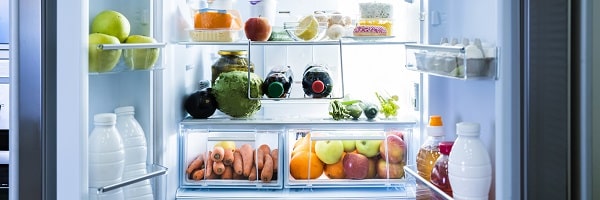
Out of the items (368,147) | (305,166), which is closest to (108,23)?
(305,166)

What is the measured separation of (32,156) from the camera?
1129mm

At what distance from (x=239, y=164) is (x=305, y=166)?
0.70 feet

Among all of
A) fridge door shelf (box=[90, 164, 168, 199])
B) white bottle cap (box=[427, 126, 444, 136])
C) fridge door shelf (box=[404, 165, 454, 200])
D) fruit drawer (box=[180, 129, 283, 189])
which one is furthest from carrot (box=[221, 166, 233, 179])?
white bottle cap (box=[427, 126, 444, 136])

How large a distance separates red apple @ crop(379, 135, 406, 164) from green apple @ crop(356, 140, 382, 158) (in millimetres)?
19

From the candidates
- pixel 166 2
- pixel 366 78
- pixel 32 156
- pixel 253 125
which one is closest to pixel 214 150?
pixel 253 125

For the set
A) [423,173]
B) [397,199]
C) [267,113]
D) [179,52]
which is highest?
[179,52]

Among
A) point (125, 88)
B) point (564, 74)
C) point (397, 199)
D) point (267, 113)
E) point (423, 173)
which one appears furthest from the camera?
point (267, 113)

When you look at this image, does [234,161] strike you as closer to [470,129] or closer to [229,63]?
[229,63]

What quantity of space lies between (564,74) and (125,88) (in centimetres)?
115

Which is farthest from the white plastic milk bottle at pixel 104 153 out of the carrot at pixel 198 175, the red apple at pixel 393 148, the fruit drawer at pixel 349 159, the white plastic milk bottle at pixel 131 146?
the red apple at pixel 393 148

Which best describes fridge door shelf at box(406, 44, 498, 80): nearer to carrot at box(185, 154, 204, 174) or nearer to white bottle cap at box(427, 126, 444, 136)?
white bottle cap at box(427, 126, 444, 136)

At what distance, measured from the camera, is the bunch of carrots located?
194cm

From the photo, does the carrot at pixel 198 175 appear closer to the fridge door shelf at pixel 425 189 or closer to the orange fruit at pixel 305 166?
the orange fruit at pixel 305 166

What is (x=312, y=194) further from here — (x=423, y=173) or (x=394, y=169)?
(x=423, y=173)
